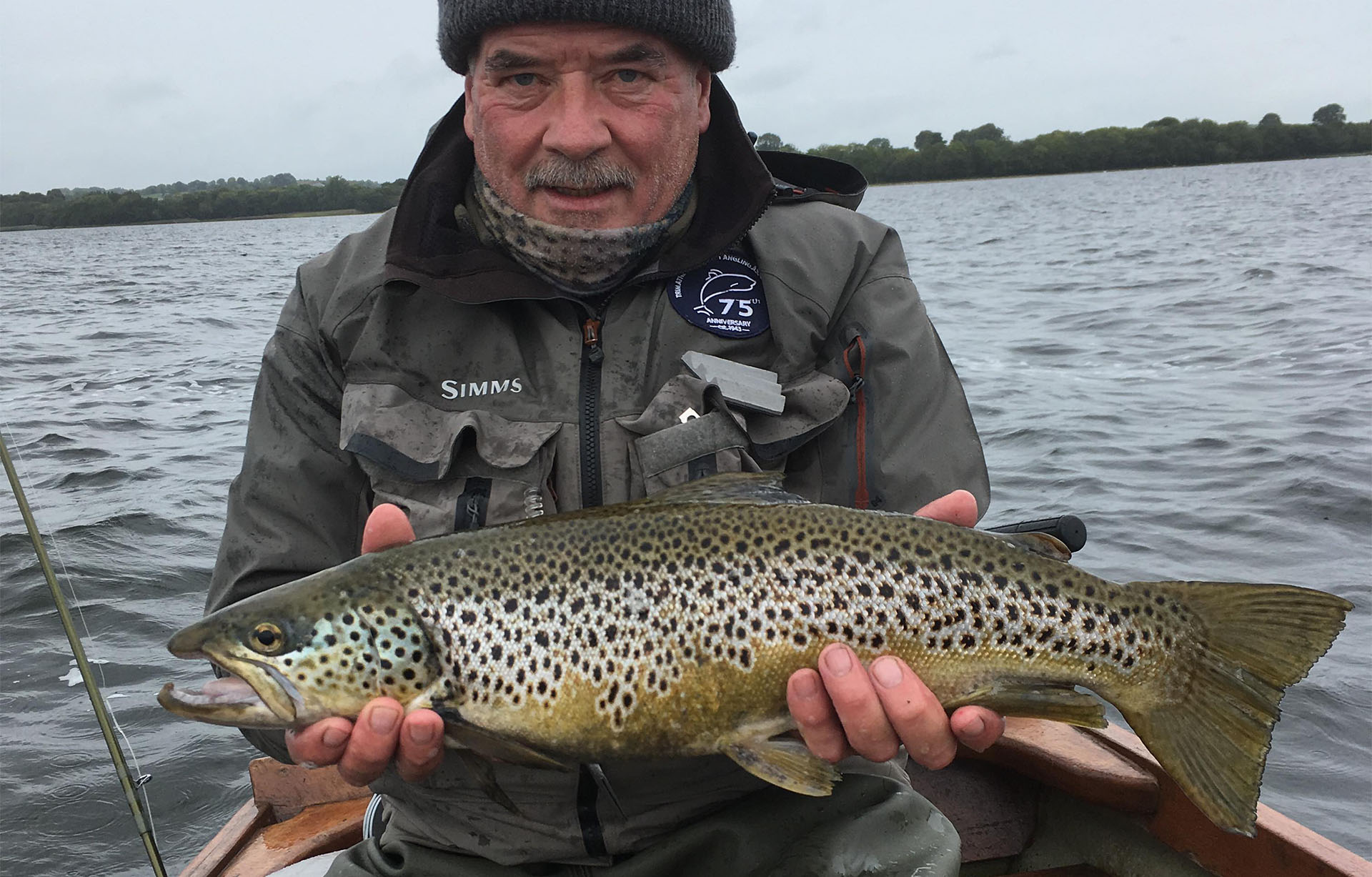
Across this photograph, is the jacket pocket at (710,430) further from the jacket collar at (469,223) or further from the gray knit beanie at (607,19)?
the gray knit beanie at (607,19)

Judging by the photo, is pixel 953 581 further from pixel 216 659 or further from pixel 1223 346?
pixel 1223 346

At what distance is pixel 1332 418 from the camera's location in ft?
41.4

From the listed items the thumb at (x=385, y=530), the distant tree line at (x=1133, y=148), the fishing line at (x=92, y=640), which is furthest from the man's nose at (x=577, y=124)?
the distant tree line at (x=1133, y=148)

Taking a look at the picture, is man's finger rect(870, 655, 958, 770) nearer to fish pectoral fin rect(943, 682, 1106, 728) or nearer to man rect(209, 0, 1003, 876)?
fish pectoral fin rect(943, 682, 1106, 728)

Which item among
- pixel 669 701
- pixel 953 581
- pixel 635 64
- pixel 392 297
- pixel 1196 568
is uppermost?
pixel 635 64

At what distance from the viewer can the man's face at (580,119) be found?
317 cm

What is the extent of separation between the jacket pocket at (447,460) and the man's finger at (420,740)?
2.16 feet

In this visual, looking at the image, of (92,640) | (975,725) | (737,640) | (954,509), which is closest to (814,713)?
(737,640)

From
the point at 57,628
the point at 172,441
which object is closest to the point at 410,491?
the point at 57,628

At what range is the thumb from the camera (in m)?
2.82

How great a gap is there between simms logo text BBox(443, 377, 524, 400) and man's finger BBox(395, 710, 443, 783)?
103 centimetres

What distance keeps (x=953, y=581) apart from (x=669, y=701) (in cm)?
71

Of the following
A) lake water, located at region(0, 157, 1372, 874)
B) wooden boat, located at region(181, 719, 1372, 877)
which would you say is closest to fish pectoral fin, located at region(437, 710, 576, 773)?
wooden boat, located at region(181, 719, 1372, 877)

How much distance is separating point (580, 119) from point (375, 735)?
1.69 metres
